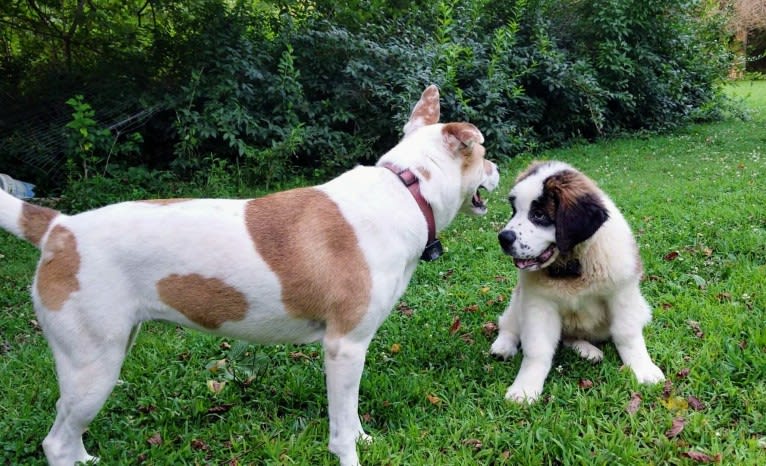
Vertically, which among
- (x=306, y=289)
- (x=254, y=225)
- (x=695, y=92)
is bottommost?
(x=695, y=92)

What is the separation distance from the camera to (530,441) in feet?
9.63

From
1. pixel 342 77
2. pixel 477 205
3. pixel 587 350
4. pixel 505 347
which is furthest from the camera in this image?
pixel 342 77

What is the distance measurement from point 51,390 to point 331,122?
7.48 metres

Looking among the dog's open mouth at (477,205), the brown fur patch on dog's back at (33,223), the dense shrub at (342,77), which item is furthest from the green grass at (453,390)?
the dense shrub at (342,77)

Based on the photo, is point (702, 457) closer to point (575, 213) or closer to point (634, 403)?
point (634, 403)

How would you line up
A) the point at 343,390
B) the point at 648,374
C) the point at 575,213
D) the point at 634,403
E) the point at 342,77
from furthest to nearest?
the point at 342,77 → the point at 648,374 → the point at 575,213 → the point at 634,403 → the point at 343,390

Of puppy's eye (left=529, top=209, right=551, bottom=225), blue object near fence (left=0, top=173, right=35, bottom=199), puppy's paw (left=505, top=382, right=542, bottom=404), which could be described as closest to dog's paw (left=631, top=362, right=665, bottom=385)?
puppy's paw (left=505, top=382, right=542, bottom=404)

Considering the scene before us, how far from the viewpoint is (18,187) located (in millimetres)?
8766

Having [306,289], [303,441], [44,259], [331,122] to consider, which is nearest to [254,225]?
[306,289]

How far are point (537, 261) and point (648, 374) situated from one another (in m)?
0.91

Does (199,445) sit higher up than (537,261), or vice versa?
(537,261)

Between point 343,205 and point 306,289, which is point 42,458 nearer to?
point 306,289

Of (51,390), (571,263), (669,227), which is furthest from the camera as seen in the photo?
(669,227)

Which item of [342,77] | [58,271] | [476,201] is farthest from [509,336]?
[342,77]
